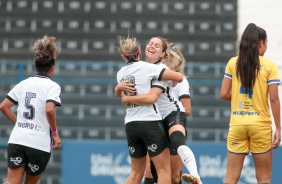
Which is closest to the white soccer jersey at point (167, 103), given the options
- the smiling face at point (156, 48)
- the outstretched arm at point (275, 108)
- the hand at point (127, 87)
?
the smiling face at point (156, 48)

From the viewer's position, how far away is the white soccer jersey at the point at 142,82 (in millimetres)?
8891

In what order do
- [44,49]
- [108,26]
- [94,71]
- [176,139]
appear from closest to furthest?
[176,139], [44,49], [94,71], [108,26]

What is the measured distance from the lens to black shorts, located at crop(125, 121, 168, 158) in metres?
8.84

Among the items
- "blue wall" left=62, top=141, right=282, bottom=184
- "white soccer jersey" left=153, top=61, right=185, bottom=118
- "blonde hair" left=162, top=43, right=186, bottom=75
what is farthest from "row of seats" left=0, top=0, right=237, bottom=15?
"white soccer jersey" left=153, top=61, right=185, bottom=118

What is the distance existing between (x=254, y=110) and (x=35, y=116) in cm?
209

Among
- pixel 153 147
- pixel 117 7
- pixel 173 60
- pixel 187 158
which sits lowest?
pixel 187 158

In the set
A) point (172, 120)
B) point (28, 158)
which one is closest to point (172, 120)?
point (172, 120)

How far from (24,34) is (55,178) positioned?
357 cm

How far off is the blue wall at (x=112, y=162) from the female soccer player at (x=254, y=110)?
5.16 metres

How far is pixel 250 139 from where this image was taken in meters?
8.80

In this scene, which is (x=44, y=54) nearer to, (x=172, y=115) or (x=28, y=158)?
(x=28, y=158)

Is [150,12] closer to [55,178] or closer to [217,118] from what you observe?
[217,118]

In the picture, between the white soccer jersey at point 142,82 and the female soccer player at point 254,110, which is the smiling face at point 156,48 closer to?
the white soccer jersey at point 142,82

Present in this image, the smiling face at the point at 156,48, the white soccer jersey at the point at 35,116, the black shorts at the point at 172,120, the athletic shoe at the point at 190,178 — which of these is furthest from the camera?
the smiling face at the point at 156,48
